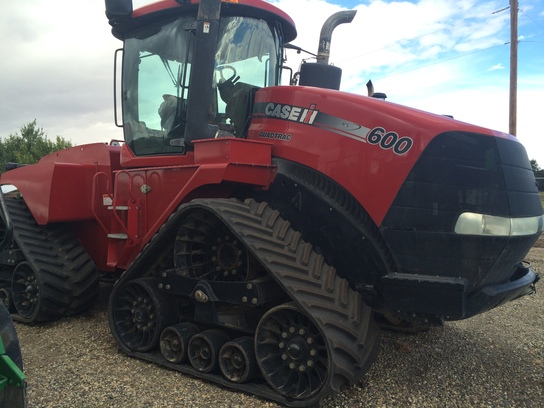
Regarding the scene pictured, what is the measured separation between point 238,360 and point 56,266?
2589mm

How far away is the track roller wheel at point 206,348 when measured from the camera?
140 inches

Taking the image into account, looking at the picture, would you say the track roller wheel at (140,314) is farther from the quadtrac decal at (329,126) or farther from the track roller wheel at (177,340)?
the quadtrac decal at (329,126)

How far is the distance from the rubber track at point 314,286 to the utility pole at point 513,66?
42.1 ft

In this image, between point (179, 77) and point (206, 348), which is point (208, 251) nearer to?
point (206, 348)

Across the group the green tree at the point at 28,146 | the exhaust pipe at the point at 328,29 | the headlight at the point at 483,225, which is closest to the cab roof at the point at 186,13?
the exhaust pipe at the point at 328,29

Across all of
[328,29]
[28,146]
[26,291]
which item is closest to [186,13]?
[328,29]

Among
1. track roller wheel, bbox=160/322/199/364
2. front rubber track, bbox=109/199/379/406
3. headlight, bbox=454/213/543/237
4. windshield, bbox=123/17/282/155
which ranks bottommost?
track roller wheel, bbox=160/322/199/364

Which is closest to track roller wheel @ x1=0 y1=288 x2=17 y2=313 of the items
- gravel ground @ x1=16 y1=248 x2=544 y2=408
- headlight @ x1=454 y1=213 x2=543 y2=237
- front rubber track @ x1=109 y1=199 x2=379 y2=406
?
gravel ground @ x1=16 y1=248 x2=544 y2=408

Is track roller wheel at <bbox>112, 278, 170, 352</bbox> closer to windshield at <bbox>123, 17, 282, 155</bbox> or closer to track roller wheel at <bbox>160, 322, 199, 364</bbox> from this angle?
track roller wheel at <bbox>160, 322, 199, 364</bbox>

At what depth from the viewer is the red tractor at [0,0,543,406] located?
10.2ft

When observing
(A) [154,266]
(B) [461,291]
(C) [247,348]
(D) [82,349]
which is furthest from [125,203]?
Result: (B) [461,291]

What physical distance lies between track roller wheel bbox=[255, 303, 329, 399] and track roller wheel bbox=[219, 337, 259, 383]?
3.7 inches

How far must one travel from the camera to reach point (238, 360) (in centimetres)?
346

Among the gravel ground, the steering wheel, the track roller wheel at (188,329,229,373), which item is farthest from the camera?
the steering wheel
